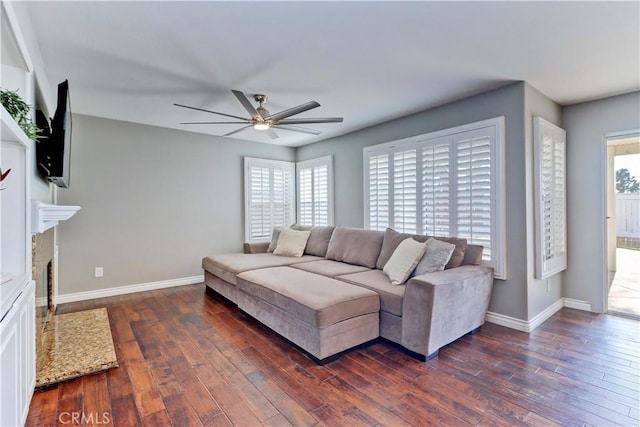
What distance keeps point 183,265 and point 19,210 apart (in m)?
3.33

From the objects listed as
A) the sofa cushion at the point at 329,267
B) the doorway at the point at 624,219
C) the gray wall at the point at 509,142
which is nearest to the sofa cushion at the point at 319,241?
the sofa cushion at the point at 329,267

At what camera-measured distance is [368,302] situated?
2656 mm

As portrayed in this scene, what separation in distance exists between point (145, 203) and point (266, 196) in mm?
2001

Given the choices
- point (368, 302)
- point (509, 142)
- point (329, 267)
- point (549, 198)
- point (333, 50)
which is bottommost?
point (368, 302)

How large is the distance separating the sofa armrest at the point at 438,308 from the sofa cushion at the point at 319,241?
6.77 ft

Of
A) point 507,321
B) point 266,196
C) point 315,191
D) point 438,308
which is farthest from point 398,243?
point 266,196

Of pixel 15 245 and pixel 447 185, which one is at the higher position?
pixel 447 185

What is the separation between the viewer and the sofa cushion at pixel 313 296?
95.2 inches

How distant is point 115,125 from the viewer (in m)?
4.37

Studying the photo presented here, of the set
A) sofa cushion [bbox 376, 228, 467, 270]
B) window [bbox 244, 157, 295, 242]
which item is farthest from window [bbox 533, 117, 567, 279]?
window [bbox 244, 157, 295, 242]

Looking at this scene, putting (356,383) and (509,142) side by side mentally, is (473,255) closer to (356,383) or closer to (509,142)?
(509,142)

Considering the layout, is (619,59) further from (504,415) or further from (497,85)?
(504,415)

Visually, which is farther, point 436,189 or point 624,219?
point 624,219

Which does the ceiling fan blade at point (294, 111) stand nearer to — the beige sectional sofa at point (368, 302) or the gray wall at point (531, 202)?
the beige sectional sofa at point (368, 302)
